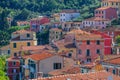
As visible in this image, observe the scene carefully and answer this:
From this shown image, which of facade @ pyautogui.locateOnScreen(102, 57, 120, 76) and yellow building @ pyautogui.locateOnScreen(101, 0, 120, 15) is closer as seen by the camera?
facade @ pyautogui.locateOnScreen(102, 57, 120, 76)

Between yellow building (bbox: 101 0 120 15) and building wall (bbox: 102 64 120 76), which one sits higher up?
yellow building (bbox: 101 0 120 15)

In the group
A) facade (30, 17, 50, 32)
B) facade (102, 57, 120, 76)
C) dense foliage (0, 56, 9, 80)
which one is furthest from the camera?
facade (30, 17, 50, 32)

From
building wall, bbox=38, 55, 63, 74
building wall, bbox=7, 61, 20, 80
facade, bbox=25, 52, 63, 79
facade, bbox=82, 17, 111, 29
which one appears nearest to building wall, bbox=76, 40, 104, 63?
building wall, bbox=7, 61, 20, 80

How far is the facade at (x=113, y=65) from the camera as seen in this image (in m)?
33.3

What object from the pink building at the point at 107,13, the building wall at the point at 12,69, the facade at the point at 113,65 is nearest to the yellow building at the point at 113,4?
the pink building at the point at 107,13

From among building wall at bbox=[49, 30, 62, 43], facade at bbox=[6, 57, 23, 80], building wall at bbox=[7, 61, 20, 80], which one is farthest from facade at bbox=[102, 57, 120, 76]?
building wall at bbox=[49, 30, 62, 43]

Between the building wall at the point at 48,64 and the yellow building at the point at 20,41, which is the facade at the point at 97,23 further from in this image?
the building wall at the point at 48,64

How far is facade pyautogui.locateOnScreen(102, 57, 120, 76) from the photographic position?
3328cm

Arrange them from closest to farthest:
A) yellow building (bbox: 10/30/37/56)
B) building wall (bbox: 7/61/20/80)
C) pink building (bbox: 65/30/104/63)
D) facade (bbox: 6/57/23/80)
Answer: pink building (bbox: 65/30/104/63) < facade (bbox: 6/57/23/80) < building wall (bbox: 7/61/20/80) < yellow building (bbox: 10/30/37/56)

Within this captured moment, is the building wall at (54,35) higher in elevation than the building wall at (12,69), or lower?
higher

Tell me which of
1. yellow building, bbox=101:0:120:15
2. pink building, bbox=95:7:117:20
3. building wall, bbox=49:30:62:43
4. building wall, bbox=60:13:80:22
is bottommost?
building wall, bbox=49:30:62:43

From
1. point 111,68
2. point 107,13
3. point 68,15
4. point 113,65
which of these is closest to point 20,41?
point 107,13

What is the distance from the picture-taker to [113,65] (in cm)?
3366

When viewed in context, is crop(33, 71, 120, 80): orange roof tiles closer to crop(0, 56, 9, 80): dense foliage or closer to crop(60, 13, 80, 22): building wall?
crop(0, 56, 9, 80): dense foliage
